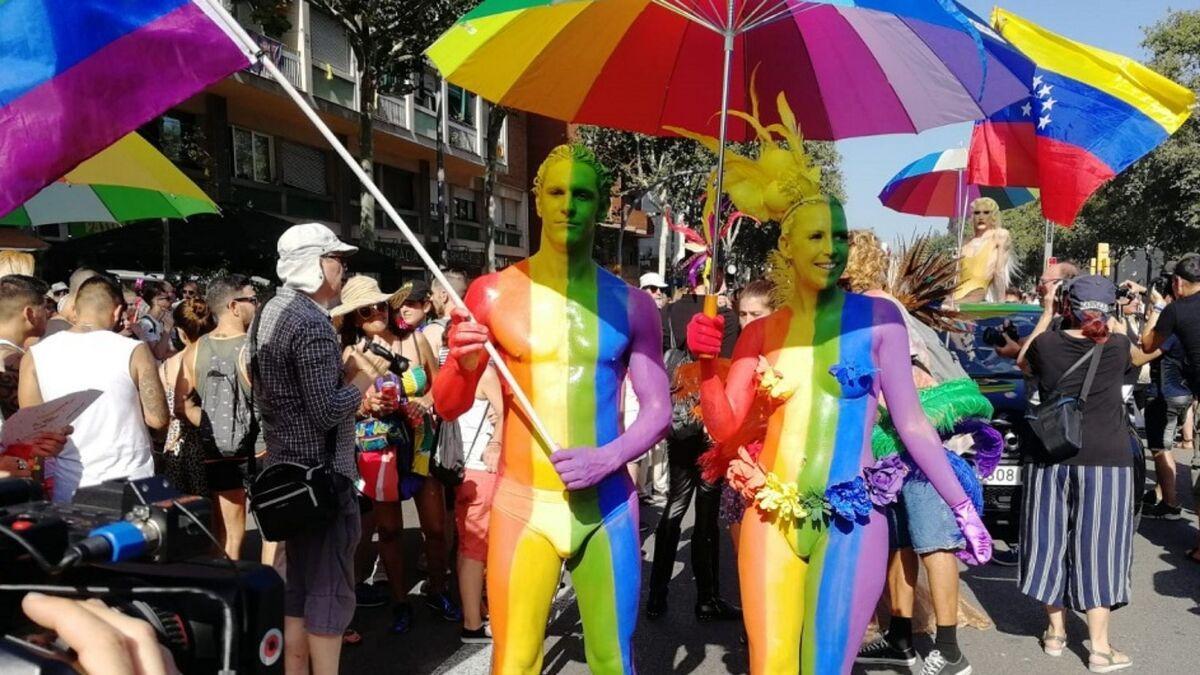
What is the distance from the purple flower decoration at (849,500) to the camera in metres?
2.61

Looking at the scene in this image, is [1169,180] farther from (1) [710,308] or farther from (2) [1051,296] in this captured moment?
(1) [710,308]

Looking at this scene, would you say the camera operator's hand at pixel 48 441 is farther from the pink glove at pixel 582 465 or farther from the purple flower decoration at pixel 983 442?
the purple flower decoration at pixel 983 442

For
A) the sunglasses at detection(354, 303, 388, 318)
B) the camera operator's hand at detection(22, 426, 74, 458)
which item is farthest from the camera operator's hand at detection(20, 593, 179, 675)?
the sunglasses at detection(354, 303, 388, 318)

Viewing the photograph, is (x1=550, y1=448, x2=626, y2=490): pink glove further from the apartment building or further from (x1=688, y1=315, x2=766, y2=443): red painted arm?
the apartment building

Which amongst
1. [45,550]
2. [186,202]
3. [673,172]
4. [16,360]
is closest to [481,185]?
[673,172]

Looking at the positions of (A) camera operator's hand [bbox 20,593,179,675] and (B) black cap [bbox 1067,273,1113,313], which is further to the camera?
(B) black cap [bbox 1067,273,1113,313]

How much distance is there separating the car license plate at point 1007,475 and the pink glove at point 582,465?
343 cm

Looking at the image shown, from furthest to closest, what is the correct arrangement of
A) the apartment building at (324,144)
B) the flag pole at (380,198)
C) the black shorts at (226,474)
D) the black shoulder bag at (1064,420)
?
the apartment building at (324,144) < the black shorts at (226,474) < the black shoulder bag at (1064,420) < the flag pole at (380,198)

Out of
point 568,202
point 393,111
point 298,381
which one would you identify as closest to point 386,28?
point 393,111

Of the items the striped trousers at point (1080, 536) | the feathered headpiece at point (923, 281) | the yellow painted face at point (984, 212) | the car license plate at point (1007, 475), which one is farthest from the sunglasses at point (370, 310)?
the yellow painted face at point (984, 212)

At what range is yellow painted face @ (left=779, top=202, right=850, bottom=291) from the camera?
8.92 feet

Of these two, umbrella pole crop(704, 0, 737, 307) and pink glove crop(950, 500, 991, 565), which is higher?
umbrella pole crop(704, 0, 737, 307)

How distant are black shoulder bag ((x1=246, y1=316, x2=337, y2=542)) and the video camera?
960mm

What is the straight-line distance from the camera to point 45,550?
1646mm
